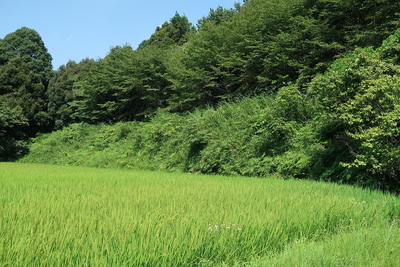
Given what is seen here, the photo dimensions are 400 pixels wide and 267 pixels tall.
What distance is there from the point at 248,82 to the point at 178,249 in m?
13.5

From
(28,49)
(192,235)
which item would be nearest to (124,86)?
(192,235)

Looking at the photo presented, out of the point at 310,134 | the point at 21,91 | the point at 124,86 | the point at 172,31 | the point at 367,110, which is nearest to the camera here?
the point at 367,110

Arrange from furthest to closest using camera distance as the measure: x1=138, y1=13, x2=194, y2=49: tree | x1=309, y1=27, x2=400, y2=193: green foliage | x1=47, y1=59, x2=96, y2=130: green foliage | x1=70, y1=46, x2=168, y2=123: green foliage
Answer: x1=138, y1=13, x2=194, y2=49: tree < x1=47, y1=59, x2=96, y2=130: green foliage < x1=70, y1=46, x2=168, y2=123: green foliage < x1=309, y1=27, x2=400, y2=193: green foliage

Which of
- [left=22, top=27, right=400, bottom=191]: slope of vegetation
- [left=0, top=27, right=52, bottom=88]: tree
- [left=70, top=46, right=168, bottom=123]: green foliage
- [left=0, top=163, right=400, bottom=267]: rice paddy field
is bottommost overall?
[left=0, top=163, right=400, bottom=267]: rice paddy field

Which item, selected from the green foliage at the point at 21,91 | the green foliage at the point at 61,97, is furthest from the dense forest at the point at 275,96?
the green foliage at the point at 61,97

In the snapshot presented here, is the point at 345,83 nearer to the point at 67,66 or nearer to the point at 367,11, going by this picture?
the point at 367,11

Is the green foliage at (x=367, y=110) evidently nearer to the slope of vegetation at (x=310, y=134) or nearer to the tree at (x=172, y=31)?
the slope of vegetation at (x=310, y=134)

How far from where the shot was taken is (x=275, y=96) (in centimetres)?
1095

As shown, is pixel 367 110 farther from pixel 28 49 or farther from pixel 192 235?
pixel 28 49

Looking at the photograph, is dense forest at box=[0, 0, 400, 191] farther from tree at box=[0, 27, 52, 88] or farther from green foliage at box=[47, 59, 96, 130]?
tree at box=[0, 27, 52, 88]

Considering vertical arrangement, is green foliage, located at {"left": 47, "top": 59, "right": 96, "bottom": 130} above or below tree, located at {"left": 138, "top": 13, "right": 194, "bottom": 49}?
below

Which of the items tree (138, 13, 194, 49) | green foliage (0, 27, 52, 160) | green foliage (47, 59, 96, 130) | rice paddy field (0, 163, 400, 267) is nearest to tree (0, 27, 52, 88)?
green foliage (0, 27, 52, 160)

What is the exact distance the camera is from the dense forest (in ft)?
20.5

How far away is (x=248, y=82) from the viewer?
15.0 meters
